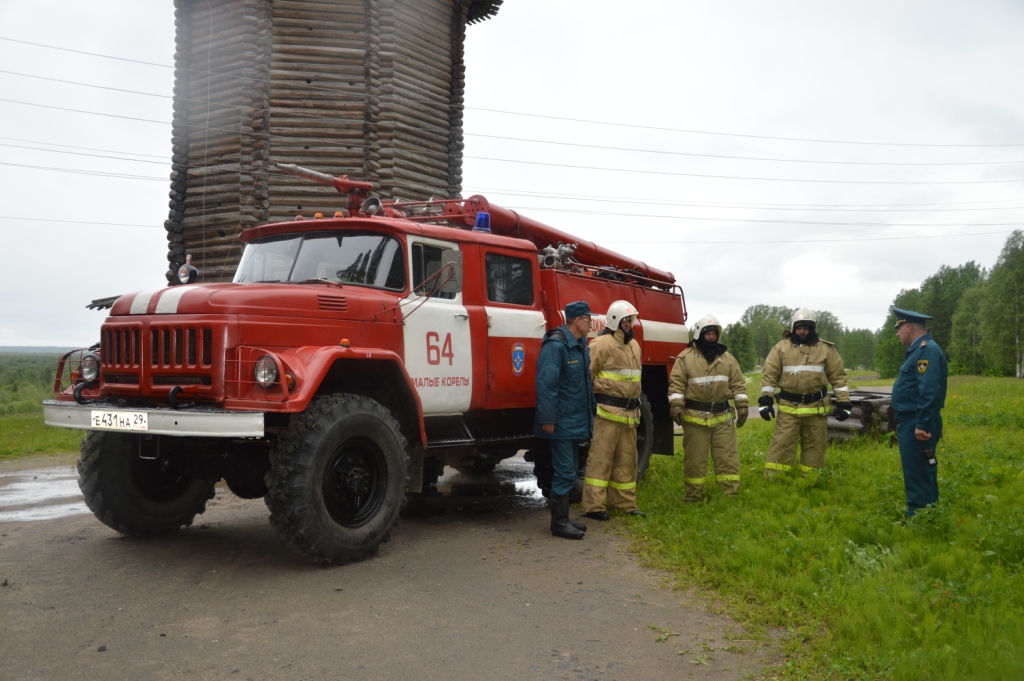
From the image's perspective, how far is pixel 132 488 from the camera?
6.64m

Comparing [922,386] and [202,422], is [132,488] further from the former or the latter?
[922,386]

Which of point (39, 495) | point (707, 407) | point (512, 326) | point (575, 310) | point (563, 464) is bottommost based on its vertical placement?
point (39, 495)

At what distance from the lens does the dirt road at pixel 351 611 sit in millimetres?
4164

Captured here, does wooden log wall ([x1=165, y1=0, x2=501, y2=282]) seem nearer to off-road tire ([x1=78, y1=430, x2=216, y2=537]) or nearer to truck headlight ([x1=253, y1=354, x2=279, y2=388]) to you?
off-road tire ([x1=78, y1=430, x2=216, y2=537])

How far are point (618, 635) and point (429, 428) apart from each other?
3.06 meters

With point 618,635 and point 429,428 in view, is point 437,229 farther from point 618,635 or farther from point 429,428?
point 618,635

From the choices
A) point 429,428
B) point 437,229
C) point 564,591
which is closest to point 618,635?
point 564,591

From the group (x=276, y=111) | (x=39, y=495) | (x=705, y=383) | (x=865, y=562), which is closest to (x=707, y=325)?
(x=705, y=383)

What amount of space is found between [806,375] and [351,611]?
5.81 m

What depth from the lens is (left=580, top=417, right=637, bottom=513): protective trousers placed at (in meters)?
7.91

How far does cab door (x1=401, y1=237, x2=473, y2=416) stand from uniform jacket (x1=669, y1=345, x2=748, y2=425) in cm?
248

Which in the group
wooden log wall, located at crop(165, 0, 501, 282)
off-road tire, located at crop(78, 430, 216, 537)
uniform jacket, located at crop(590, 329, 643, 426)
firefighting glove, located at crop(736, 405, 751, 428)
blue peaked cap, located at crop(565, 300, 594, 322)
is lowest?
off-road tire, located at crop(78, 430, 216, 537)

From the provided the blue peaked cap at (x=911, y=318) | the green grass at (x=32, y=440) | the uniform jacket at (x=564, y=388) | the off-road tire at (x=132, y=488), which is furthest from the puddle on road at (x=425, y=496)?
the blue peaked cap at (x=911, y=318)

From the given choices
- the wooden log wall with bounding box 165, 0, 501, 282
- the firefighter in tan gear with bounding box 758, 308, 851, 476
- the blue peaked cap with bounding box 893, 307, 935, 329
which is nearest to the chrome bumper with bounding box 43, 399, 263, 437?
the blue peaked cap with bounding box 893, 307, 935, 329
